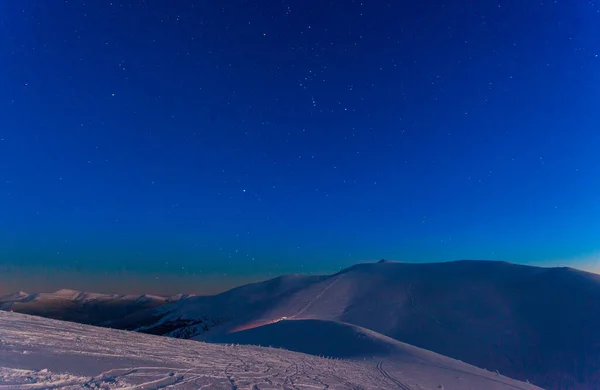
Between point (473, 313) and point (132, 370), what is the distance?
32208 mm

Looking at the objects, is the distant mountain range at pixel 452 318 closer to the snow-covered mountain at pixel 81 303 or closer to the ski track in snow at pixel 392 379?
the ski track in snow at pixel 392 379

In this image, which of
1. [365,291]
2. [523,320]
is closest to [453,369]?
[523,320]

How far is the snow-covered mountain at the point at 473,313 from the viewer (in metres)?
23.2

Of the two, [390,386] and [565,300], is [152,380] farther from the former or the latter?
[565,300]

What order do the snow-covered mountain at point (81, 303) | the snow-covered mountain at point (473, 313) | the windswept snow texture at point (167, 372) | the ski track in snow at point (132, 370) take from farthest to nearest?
the snow-covered mountain at point (81, 303), the snow-covered mountain at point (473, 313), the windswept snow texture at point (167, 372), the ski track in snow at point (132, 370)

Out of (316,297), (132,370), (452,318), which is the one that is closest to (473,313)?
(452,318)

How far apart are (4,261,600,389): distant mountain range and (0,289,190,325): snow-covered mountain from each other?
71.9 metres

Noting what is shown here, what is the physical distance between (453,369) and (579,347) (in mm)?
14174

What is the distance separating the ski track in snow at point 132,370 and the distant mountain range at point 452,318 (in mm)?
7508

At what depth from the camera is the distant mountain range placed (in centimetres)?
2139

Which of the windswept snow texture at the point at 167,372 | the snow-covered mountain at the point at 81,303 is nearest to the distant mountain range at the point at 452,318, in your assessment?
the windswept snow texture at the point at 167,372

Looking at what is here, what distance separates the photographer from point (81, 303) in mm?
134875

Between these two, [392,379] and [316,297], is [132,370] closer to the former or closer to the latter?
[392,379]

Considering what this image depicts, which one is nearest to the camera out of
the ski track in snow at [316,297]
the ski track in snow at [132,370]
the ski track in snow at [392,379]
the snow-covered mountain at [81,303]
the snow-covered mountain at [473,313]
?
the ski track in snow at [132,370]
